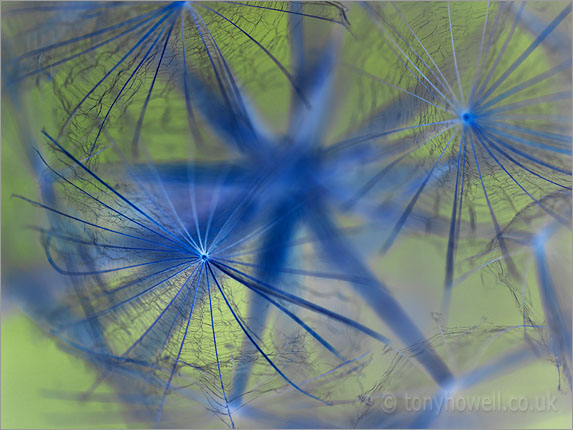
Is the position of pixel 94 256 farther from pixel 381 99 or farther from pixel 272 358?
pixel 381 99

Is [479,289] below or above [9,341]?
above

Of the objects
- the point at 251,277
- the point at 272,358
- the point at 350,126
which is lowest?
the point at 272,358

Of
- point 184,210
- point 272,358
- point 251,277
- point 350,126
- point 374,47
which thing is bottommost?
point 272,358

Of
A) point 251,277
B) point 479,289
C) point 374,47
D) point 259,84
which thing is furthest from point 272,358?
point 374,47

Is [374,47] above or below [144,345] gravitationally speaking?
above

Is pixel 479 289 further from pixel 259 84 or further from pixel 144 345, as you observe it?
pixel 144 345

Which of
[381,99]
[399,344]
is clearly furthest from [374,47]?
[399,344]
